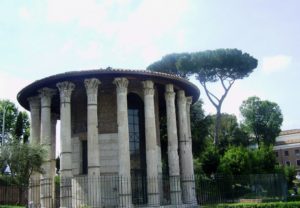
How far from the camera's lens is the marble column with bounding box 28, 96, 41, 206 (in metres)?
18.4

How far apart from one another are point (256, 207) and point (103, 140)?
770 centimetres

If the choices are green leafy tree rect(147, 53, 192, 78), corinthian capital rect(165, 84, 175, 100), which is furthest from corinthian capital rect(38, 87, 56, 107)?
green leafy tree rect(147, 53, 192, 78)

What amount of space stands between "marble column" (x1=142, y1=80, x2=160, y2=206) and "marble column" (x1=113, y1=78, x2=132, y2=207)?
3.22 feet

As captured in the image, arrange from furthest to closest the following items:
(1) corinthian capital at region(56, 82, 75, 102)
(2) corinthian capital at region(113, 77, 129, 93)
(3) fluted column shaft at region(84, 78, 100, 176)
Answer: (1) corinthian capital at region(56, 82, 75, 102) < (2) corinthian capital at region(113, 77, 129, 93) < (3) fluted column shaft at region(84, 78, 100, 176)

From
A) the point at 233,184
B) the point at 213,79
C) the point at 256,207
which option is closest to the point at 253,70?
the point at 213,79

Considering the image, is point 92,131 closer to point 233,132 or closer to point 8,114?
point 8,114

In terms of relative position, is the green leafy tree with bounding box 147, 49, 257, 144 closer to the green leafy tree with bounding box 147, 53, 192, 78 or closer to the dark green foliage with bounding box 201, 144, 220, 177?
the green leafy tree with bounding box 147, 53, 192, 78

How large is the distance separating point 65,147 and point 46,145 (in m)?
1.37

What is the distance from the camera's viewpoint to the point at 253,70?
34.6 meters

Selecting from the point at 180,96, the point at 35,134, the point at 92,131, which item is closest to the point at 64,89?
the point at 92,131

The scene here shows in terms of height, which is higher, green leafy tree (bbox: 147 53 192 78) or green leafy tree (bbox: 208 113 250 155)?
green leafy tree (bbox: 147 53 192 78)

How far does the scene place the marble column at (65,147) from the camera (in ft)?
52.3

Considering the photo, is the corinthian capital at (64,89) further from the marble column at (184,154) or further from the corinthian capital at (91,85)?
the marble column at (184,154)

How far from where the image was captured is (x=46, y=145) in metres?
17.3
